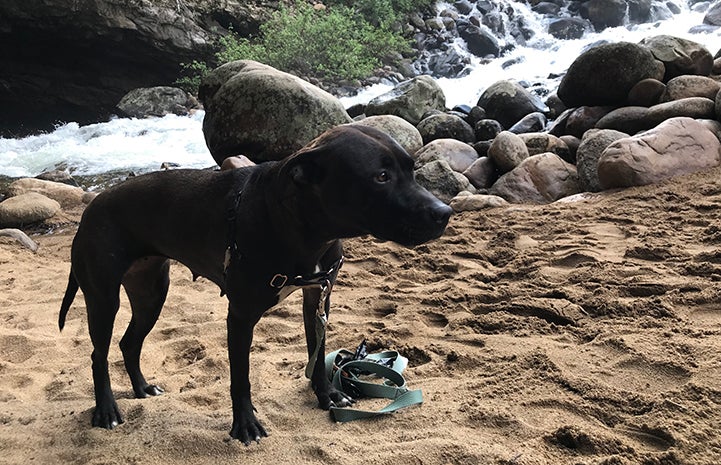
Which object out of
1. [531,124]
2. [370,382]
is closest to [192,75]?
[531,124]

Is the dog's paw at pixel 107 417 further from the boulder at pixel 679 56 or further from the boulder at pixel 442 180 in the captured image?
the boulder at pixel 679 56

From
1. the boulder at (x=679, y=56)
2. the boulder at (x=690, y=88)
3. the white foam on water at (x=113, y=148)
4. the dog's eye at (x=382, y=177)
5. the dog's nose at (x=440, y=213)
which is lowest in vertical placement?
the white foam on water at (x=113, y=148)

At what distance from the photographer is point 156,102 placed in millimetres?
17516

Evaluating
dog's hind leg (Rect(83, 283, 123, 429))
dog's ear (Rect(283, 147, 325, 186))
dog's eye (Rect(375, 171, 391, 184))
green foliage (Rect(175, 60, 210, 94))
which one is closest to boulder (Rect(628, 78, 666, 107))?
dog's eye (Rect(375, 171, 391, 184))

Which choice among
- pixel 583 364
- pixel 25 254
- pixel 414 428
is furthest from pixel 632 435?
pixel 25 254

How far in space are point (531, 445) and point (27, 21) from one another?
18826mm

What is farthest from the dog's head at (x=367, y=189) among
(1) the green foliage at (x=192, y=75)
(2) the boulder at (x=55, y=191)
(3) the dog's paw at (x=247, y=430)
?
(1) the green foliage at (x=192, y=75)

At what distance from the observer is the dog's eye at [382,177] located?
210 cm

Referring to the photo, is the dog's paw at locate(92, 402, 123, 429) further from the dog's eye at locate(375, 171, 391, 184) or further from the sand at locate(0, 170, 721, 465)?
the dog's eye at locate(375, 171, 391, 184)

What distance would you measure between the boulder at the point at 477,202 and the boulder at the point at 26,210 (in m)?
5.55

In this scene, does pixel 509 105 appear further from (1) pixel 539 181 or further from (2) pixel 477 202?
(2) pixel 477 202

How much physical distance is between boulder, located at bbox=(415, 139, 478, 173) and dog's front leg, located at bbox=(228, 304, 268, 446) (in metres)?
5.89

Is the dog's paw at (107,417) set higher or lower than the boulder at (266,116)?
lower

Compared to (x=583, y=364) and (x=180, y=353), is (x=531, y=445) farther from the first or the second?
(x=180, y=353)
